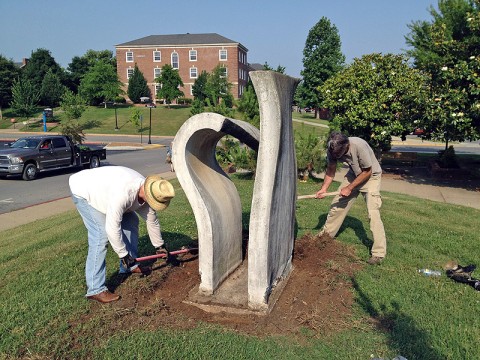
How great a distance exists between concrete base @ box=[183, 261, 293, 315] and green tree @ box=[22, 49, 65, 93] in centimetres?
6338

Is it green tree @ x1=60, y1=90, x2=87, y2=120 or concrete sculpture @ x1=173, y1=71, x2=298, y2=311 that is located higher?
green tree @ x1=60, y1=90, x2=87, y2=120

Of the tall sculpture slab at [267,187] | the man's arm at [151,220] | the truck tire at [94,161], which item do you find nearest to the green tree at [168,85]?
the truck tire at [94,161]

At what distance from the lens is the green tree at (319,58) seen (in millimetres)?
55438

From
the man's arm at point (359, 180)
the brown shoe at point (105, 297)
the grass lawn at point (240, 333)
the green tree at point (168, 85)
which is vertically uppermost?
the green tree at point (168, 85)

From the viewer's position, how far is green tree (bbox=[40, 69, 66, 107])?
5719 cm

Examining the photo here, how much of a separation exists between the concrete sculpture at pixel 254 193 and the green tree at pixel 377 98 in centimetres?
1094

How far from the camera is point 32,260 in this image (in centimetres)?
579

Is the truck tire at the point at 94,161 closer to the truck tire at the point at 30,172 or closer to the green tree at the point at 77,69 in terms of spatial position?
the truck tire at the point at 30,172

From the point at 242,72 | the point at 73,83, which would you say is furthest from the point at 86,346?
the point at 73,83

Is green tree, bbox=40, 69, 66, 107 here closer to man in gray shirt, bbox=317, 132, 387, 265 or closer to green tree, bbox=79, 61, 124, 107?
green tree, bbox=79, 61, 124, 107

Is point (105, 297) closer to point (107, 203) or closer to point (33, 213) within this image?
point (107, 203)

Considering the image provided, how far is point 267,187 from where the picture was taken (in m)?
4.15

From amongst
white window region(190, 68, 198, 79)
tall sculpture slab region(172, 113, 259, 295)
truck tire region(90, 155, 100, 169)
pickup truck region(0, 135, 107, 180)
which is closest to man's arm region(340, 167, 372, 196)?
tall sculpture slab region(172, 113, 259, 295)

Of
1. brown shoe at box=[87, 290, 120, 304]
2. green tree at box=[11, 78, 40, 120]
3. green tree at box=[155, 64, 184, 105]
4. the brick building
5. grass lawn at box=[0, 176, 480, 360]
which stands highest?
the brick building
